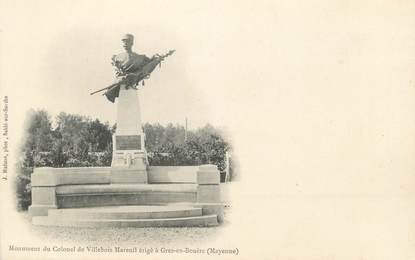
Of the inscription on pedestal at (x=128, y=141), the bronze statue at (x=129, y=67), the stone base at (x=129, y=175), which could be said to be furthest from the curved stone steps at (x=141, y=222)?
the bronze statue at (x=129, y=67)

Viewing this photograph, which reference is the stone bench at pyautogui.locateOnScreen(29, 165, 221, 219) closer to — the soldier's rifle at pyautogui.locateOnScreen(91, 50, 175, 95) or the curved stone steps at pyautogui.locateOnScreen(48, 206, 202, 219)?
the curved stone steps at pyautogui.locateOnScreen(48, 206, 202, 219)

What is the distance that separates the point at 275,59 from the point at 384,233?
2.95 metres

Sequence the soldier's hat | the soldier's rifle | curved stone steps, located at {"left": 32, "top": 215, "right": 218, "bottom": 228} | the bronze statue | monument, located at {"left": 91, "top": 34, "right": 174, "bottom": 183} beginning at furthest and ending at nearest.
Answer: monument, located at {"left": 91, "top": 34, "right": 174, "bottom": 183} < the bronze statue < the soldier's rifle < the soldier's hat < curved stone steps, located at {"left": 32, "top": 215, "right": 218, "bottom": 228}

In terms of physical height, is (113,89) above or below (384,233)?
above

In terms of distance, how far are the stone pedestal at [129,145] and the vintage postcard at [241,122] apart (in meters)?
1.06

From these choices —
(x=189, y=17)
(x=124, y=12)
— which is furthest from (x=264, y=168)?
(x=124, y=12)

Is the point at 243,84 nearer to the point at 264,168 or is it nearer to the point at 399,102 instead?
the point at 264,168

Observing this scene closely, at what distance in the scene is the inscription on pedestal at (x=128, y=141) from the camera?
12664mm

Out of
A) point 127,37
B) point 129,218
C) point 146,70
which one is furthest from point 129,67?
point 129,218

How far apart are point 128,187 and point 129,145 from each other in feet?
3.89

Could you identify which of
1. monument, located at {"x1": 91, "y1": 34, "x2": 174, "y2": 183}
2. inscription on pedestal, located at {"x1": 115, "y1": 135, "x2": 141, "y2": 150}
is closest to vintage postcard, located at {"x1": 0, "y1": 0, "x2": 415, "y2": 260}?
monument, located at {"x1": 91, "y1": 34, "x2": 174, "y2": 183}

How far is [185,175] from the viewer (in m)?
12.5

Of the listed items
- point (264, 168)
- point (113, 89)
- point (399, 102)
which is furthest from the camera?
point (113, 89)

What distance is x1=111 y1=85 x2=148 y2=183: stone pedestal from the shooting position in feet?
A: 41.4
